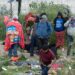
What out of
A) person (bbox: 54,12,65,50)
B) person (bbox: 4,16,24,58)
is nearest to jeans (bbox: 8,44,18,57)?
person (bbox: 4,16,24,58)

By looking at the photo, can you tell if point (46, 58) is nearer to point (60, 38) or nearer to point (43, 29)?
point (43, 29)

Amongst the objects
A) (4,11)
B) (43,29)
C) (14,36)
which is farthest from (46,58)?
(4,11)

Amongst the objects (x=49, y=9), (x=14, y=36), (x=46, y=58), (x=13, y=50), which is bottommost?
(x=13, y=50)

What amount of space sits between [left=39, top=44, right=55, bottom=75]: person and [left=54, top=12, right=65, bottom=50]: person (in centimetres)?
367

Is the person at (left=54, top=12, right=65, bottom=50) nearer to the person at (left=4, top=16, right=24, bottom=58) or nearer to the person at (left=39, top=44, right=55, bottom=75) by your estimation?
the person at (left=4, top=16, right=24, bottom=58)

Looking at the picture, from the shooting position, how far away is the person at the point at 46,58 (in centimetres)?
1262

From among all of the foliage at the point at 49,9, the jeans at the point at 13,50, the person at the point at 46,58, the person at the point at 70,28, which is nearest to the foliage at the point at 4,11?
the foliage at the point at 49,9

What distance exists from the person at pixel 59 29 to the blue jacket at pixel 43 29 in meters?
0.84

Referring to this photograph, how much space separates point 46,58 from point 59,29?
3.87 metres

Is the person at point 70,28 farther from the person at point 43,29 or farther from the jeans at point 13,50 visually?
the jeans at point 13,50

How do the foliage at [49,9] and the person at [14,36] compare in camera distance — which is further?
the foliage at [49,9]

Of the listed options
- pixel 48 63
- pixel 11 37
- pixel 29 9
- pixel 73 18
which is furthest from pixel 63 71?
pixel 29 9

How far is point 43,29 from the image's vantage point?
15492 millimetres

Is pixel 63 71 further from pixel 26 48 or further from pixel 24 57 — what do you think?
pixel 26 48
